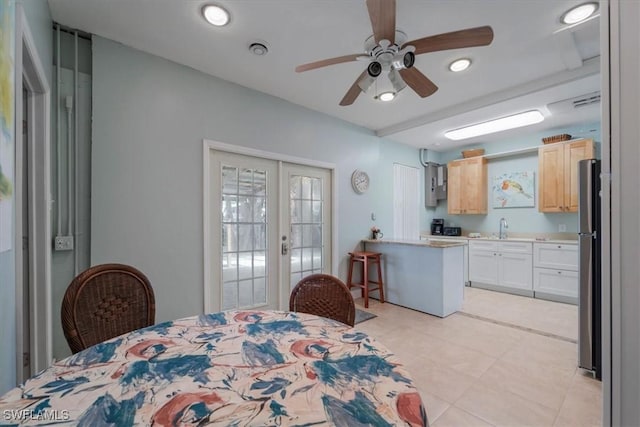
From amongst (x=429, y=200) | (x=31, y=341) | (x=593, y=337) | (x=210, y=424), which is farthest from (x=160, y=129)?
(x=429, y=200)

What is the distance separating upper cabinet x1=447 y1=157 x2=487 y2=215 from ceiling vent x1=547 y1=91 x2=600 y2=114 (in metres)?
1.63

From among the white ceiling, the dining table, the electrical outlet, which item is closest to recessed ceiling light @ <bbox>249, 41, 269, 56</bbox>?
the white ceiling

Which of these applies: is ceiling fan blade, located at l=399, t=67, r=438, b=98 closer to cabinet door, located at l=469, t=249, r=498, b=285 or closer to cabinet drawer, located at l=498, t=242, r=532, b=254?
cabinet drawer, located at l=498, t=242, r=532, b=254

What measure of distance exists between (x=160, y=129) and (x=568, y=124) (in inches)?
219

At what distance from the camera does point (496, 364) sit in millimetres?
2279

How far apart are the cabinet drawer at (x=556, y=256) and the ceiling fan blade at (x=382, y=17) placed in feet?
13.2

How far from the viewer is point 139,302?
5.07 feet

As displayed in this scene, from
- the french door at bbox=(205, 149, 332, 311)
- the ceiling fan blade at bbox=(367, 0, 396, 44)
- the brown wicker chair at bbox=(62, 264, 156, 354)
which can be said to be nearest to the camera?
the brown wicker chair at bbox=(62, 264, 156, 354)

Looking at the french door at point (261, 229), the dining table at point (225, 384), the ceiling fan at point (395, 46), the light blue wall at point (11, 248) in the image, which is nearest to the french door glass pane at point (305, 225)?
the french door at point (261, 229)

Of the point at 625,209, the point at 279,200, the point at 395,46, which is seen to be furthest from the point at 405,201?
the point at 625,209

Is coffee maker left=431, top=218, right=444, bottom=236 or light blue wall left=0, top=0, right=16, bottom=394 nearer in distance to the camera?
light blue wall left=0, top=0, right=16, bottom=394

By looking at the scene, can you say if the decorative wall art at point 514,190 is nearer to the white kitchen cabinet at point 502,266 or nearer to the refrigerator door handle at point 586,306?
the white kitchen cabinet at point 502,266

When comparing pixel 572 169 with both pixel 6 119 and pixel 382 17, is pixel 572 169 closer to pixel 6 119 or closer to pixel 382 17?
pixel 382 17

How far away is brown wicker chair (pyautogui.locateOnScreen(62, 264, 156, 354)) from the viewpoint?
1281 mm
